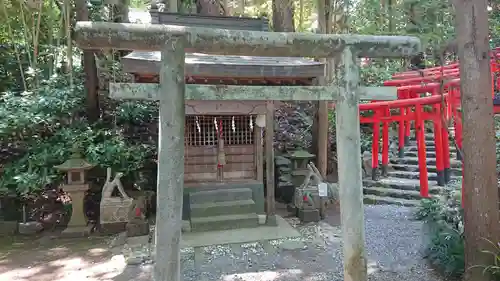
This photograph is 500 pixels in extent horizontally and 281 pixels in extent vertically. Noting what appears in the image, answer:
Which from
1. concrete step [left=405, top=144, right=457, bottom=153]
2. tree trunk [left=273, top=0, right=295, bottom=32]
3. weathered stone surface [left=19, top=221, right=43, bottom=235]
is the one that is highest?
tree trunk [left=273, top=0, right=295, bottom=32]

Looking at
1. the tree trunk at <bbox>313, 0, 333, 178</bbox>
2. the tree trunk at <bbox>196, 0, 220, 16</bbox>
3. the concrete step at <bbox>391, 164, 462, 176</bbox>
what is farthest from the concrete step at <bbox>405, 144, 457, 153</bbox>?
the tree trunk at <bbox>196, 0, 220, 16</bbox>

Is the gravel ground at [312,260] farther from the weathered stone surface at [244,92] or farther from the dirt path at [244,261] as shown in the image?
the weathered stone surface at [244,92]

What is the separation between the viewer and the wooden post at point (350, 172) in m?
3.06

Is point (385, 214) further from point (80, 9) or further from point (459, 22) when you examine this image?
point (80, 9)

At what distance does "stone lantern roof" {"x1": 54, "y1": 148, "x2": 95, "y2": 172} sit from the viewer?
21.2 feet

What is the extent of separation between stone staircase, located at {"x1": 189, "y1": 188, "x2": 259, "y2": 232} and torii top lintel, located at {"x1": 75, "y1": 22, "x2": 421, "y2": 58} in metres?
4.37

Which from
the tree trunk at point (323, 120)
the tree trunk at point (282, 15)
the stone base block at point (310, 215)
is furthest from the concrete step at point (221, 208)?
the tree trunk at point (282, 15)

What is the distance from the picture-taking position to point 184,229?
655 centimetres

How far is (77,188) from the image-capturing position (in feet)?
21.6

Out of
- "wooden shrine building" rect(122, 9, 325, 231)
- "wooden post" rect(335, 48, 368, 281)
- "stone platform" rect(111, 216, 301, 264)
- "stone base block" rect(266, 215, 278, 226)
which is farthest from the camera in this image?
"stone base block" rect(266, 215, 278, 226)

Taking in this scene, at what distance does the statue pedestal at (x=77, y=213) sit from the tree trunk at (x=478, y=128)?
6302 millimetres

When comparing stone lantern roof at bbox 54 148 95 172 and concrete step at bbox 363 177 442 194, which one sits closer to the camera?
stone lantern roof at bbox 54 148 95 172

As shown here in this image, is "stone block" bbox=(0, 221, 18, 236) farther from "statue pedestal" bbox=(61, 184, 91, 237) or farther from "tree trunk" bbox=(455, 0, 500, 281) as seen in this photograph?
"tree trunk" bbox=(455, 0, 500, 281)

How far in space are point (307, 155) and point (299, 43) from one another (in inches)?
205
